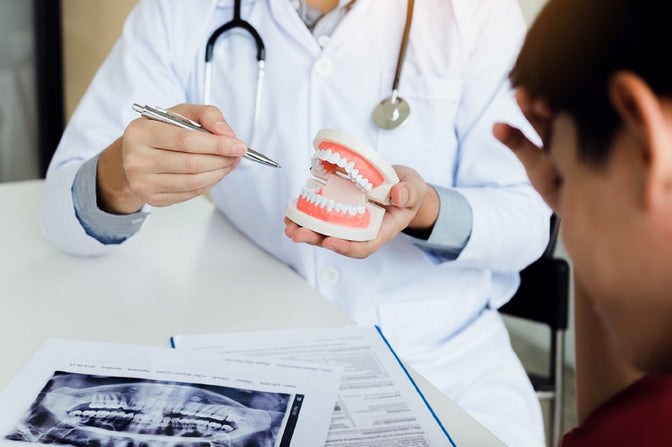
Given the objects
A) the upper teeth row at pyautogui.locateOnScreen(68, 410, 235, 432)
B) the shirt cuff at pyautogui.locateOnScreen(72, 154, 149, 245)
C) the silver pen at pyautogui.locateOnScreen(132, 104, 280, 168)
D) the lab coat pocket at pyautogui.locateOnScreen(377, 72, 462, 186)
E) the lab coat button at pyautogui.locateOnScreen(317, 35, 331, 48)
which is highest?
the lab coat button at pyautogui.locateOnScreen(317, 35, 331, 48)

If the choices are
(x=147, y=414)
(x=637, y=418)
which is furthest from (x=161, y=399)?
(x=637, y=418)

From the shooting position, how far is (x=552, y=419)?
4.36 ft

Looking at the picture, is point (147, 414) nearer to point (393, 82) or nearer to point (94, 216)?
point (94, 216)

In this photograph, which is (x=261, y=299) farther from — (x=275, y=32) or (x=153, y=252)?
(x=275, y=32)

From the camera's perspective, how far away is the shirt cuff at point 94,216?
0.99 m

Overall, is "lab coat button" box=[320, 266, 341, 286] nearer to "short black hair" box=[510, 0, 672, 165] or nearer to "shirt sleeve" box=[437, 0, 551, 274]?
"shirt sleeve" box=[437, 0, 551, 274]

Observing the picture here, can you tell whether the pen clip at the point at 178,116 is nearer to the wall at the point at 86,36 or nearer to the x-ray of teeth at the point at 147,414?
the x-ray of teeth at the point at 147,414

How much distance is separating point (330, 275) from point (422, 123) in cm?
27

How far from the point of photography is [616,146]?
0.39 metres

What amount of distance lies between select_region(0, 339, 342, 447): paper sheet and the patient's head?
327 mm

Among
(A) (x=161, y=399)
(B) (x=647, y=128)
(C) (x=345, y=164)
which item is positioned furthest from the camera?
(C) (x=345, y=164)

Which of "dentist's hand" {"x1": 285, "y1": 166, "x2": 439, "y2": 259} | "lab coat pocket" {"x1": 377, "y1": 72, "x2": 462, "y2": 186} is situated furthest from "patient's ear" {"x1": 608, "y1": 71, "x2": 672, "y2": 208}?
"lab coat pocket" {"x1": 377, "y1": 72, "x2": 462, "y2": 186}

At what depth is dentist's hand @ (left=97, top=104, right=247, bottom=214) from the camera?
0.83m

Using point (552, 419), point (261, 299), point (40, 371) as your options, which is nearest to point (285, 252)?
point (261, 299)
